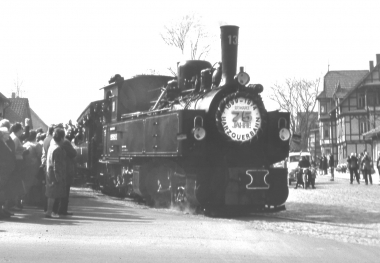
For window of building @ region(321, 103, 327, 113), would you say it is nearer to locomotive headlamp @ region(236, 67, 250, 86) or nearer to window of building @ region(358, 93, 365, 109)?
window of building @ region(358, 93, 365, 109)

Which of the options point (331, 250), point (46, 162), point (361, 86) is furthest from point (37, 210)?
point (361, 86)

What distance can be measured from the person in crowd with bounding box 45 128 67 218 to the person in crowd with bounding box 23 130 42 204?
1016mm

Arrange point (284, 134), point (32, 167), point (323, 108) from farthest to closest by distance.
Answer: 1. point (323, 108)
2. point (284, 134)
3. point (32, 167)

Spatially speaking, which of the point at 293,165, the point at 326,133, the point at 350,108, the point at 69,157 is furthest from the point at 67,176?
the point at 326,133

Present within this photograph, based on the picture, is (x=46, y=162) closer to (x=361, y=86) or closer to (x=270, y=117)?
(x=270, y=117)

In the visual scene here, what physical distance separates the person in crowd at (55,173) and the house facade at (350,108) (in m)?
50.8

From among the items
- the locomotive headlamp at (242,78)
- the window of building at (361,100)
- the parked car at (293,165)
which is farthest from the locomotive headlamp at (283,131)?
the window of building at (361,100)

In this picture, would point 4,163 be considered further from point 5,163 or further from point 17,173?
point 17,173

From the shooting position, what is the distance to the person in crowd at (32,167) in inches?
538

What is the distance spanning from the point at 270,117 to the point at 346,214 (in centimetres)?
272

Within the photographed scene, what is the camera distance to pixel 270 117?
1425 cm

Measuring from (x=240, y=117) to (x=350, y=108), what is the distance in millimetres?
63145

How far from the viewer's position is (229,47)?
13602 millimetres

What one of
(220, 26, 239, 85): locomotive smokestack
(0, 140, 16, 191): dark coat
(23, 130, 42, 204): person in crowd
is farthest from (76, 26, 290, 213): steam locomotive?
(0, 140, 16, 191): dark coat
